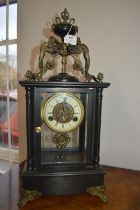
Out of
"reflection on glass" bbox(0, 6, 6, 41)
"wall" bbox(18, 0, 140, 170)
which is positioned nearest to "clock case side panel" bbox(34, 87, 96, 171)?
"wall" bbox(18, 0, 140, 170)

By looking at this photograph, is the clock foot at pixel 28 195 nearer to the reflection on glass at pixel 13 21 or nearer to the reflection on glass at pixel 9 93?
the reflection on glass at pixel 9 93

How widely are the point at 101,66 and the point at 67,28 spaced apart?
0.39 metres

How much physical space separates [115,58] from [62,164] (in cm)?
61

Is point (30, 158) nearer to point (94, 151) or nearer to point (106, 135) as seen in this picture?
point (94, 151)

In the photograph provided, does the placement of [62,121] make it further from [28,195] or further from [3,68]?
[3,68]

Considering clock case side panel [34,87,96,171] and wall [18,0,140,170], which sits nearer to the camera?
clock case side panel [34,87,96,171]

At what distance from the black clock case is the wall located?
13.0 inches

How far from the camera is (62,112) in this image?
2.77 ft

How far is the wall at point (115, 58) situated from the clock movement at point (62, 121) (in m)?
0.31

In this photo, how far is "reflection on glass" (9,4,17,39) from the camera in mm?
1457

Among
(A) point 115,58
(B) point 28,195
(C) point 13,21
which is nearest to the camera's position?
(B) point 28,195

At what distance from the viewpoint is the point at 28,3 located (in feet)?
4.20

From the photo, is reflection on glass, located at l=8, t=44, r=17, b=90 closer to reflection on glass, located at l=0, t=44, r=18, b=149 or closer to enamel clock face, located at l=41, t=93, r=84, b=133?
reflection on glass, located at l=0, t=44, r=18, b=149

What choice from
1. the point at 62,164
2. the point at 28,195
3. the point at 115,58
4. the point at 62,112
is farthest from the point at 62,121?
the point at 115,58
